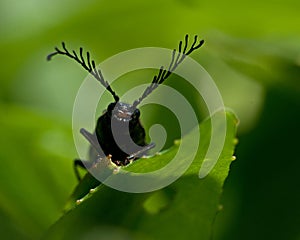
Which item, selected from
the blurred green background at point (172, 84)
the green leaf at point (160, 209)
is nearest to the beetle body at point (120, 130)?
the blurred green background at point (172, 84)

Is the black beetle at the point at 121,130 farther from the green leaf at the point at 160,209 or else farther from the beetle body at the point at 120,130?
the green leaf at the point at 160,209

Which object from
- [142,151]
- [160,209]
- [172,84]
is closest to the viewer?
[160,209]

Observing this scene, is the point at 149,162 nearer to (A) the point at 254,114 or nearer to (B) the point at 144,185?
(B) the point at 144,185

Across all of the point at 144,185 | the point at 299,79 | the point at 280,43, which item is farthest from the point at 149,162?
the point at 280,43

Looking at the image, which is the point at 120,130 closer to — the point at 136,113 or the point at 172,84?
the point at 136,113

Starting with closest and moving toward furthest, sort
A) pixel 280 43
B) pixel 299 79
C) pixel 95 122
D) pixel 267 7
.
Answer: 1. pixel 299 79
2. pixel 280 43
3. pixel 95 122
4. pixel 267 7

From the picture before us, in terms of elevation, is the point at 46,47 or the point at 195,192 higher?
the point at 46,47

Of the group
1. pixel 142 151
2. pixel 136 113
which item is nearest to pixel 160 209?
pixel 142 151

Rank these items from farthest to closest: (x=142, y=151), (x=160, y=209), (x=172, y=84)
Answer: (x=172, y=84) < (x=142, y=151) < (x=160, y=209)
